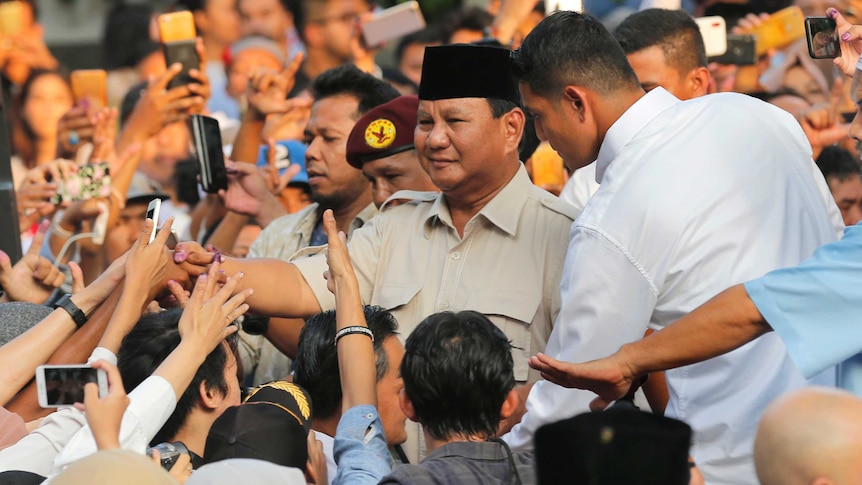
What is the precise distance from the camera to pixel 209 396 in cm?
342

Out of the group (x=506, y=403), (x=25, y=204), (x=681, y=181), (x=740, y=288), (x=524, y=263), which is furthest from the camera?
(x=25, y=204)

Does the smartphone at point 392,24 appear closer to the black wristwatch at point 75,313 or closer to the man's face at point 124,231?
the man's face at point 124,231

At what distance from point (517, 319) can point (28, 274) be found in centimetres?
220

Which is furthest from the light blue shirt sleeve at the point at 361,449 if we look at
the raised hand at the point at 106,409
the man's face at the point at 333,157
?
the man's face at the point at 333,157

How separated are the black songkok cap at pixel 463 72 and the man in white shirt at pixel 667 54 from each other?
111 cm

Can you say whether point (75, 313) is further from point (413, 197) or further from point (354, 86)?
point (354, 86)

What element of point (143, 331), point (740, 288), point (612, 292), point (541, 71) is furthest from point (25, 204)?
point (740, 288)

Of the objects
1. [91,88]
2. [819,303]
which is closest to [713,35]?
[91,88]

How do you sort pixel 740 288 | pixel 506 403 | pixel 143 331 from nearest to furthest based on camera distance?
pixel 740 288 → pixel 506 403 → pixel 143 331

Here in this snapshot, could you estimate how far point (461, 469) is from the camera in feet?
9.26

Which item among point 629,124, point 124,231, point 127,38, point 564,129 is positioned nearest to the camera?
point 629,124

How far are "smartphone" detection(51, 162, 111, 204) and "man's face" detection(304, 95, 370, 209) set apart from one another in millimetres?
1116

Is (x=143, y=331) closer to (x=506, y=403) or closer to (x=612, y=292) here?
(x=506, y=403)

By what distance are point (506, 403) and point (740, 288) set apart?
65 centimetres
